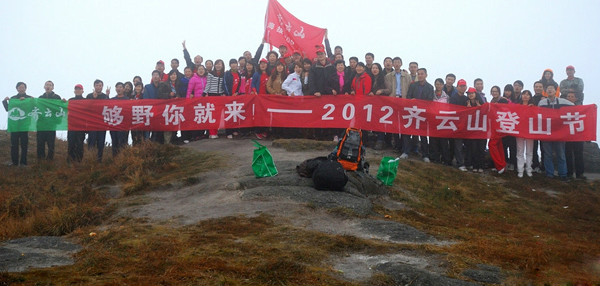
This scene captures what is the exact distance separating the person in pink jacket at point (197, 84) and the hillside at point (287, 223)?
1.85 m

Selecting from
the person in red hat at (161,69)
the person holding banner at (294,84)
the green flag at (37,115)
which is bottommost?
the green flag at (37,115)

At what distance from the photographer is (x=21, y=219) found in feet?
28.6

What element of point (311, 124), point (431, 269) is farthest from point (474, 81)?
point (431, 269)

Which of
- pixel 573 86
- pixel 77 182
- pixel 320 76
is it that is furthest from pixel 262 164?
pixel 573 86

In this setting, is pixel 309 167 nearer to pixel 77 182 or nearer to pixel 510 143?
pixel 77 182

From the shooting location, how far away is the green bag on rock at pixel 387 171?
1068cm

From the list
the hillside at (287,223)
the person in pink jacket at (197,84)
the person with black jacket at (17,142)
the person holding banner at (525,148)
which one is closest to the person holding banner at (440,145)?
the hillside at (287,223)

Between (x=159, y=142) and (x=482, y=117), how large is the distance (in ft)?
28.1

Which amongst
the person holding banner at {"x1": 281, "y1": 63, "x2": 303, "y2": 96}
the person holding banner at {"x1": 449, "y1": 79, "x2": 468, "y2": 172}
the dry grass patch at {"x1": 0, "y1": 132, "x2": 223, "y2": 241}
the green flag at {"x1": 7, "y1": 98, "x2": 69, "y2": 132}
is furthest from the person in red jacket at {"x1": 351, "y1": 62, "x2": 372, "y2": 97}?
the green flag at {"x1": 7, "y1": 98, "x2": 69, "y2": 132}

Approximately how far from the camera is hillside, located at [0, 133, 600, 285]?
5.35 meters

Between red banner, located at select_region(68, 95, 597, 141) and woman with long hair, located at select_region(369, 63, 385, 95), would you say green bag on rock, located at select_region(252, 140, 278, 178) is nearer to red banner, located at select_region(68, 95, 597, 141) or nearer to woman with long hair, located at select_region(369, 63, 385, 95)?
red banner, located at select_region(68, 95, 597, 141)

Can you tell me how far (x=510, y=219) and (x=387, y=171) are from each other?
237 centimetres

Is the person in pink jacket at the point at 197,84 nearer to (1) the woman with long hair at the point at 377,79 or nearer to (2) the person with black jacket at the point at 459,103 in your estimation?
(1) the woman with long hair at the point at 377,79

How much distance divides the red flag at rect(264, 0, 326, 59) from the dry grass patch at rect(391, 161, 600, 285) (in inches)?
258
